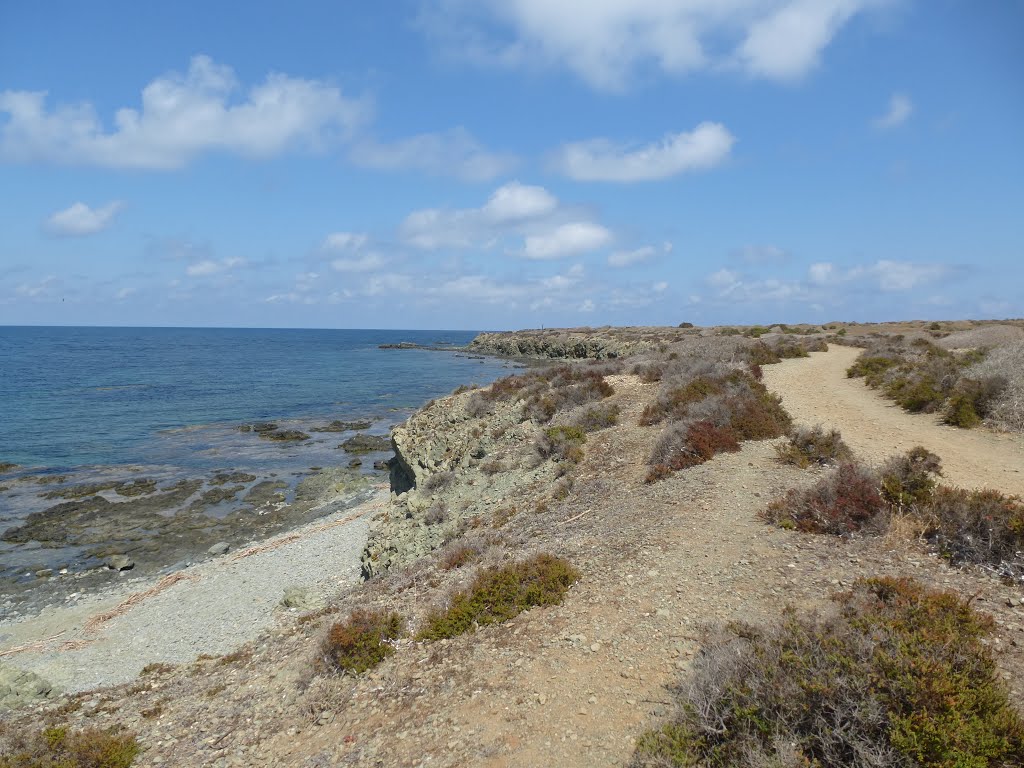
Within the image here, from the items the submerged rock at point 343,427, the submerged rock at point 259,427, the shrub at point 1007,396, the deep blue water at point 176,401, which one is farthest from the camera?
the submerged rock at point 343,427

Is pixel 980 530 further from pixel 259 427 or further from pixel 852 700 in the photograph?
pixel 259 427

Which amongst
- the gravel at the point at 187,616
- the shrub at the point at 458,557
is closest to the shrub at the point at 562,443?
the shrub at the point at 458,557

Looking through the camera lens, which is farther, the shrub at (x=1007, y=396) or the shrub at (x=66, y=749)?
the shrub at (x=1007, y=396)

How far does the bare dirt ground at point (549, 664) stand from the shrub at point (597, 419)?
6440 millimetres

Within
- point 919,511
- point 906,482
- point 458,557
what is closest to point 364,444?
point 458,557

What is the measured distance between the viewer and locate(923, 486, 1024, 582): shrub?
7.68 meters

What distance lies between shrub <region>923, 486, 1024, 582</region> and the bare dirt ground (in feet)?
1.24

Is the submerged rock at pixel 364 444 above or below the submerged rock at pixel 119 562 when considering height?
above

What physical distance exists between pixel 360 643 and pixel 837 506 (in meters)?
7.97

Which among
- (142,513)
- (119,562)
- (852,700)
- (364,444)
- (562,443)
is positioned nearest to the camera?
(852,700)

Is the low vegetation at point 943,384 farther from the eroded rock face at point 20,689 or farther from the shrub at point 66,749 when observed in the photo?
the eroded rock face at point 20,689

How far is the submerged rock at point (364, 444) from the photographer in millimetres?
35497

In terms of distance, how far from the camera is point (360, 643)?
7969 millimetres

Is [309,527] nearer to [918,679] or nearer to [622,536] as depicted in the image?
[622,536]
